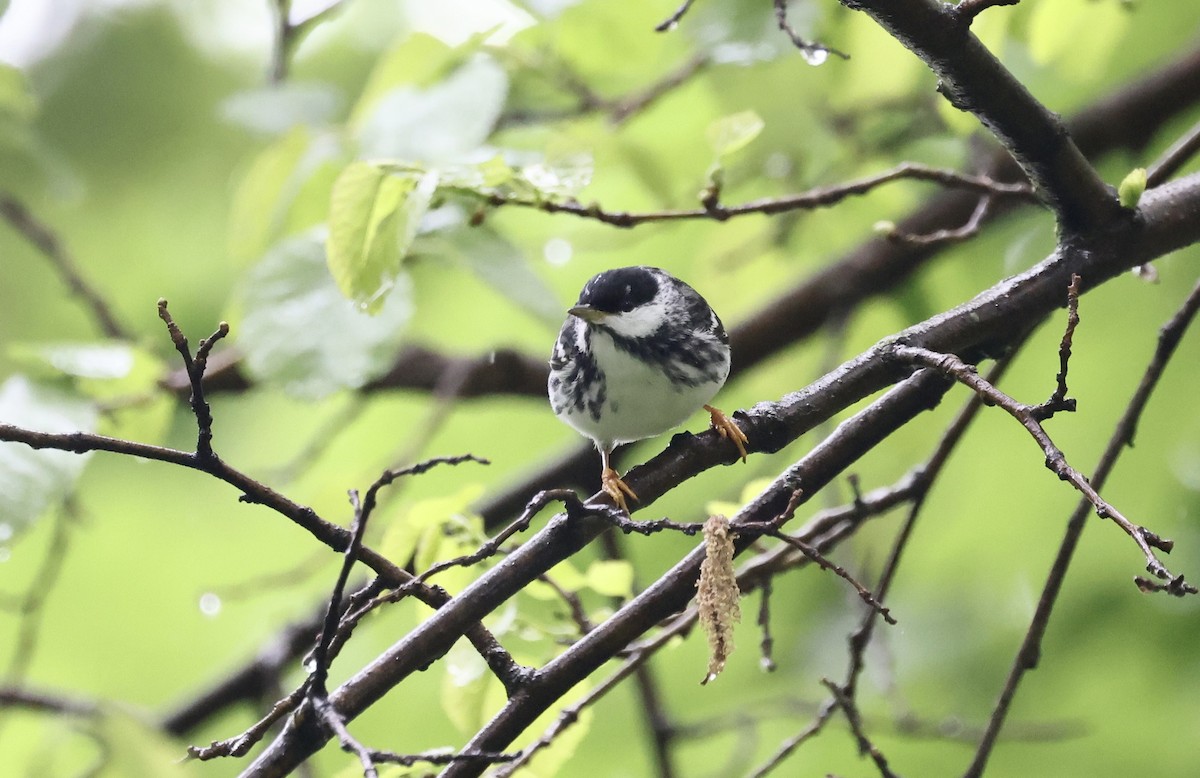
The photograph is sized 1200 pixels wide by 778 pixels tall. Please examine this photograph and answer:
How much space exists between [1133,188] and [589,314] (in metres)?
0.87

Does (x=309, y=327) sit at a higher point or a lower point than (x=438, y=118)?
lower

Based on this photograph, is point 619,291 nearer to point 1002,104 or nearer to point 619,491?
point 619,491

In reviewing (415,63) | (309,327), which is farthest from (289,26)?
(309,327)

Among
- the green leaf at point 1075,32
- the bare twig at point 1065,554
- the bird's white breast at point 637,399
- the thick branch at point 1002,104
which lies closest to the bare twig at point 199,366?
the thick branch at point 1002,104

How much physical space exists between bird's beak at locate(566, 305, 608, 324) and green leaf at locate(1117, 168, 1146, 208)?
0.84 metres

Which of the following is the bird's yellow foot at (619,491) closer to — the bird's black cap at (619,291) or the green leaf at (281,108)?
the bird's black cap at (619,291)

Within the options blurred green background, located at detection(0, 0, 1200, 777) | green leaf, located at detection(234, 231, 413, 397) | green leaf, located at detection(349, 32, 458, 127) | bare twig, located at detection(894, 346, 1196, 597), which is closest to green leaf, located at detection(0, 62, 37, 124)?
blurred green background, located at detection(0, 0, 1200, 777)

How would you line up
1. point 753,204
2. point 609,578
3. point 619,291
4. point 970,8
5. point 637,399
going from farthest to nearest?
point 619,291
point 637,399
point 753,204
point 609,578
point 970,8

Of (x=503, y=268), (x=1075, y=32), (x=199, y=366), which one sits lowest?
(x=199, y=366)

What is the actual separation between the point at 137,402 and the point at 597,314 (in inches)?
34.4

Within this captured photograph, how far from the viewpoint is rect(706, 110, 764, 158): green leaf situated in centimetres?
171

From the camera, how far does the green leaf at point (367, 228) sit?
1.55m

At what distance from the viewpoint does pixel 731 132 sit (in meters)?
1.74

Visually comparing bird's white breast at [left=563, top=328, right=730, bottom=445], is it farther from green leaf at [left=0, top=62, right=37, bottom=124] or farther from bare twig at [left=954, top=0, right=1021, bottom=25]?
green leaf at [left=0, top=62, right=37, bottom=124]
